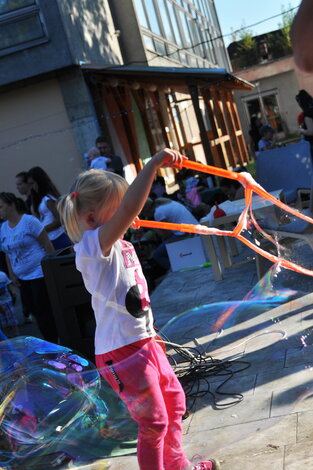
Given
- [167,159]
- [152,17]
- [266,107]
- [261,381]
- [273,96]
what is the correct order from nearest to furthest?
[167,159], [261,381], [152,17], [273,96], [266,107]

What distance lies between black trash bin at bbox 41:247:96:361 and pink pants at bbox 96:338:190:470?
8.40ft

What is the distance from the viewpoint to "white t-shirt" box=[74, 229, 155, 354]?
2.88 metres

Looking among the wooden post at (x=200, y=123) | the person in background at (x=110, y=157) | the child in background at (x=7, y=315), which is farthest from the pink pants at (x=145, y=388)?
the wooden post at (x=200, y=123)

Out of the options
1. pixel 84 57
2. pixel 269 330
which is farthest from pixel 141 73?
pixel 269 330

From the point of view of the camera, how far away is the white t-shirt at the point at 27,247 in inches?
249

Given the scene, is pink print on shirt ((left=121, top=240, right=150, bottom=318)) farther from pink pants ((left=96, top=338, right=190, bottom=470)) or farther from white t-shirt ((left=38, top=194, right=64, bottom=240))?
white t-shirt ((left=38, top=194, right=64, bottom=240))

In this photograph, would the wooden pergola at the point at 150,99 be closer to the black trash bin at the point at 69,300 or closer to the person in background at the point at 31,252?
the person in background at the point at 31,252

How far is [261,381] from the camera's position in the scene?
13.7 feet

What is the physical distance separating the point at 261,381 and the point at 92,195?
72.9 inches

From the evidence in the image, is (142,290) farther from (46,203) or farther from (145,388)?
(46,203)

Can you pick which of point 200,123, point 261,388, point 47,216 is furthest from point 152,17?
point 261,388

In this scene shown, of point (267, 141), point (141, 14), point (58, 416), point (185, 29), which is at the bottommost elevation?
point (58, 416)

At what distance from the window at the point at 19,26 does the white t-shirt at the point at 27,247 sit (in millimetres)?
8067

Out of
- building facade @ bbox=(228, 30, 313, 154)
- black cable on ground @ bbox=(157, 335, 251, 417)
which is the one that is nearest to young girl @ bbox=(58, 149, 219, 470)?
black cable on ground @ bbox=(157, 335, 251, 417)
